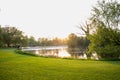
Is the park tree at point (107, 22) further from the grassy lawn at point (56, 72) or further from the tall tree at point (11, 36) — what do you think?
the tall tree at point (11, 36)

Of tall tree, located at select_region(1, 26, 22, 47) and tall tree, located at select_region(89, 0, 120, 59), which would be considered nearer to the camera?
tall tree, located at select_region(89, 0, 120, 59)

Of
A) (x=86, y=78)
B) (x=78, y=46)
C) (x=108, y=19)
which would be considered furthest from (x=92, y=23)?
(x=78, y=46)

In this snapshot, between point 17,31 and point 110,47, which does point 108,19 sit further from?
point 17,31

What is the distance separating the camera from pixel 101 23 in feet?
66.8

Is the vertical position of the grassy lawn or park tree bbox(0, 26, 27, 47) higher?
park tree bbox(0, 26, 27, 47)

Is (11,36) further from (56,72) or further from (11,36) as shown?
(56,72)

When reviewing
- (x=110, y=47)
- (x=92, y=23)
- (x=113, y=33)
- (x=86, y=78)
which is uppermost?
(x=92, y=23)

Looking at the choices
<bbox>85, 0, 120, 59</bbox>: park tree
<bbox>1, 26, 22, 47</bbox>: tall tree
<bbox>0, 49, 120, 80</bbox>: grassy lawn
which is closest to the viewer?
<bbox>0, 49, 120, 80</bbox>: grassy lawn

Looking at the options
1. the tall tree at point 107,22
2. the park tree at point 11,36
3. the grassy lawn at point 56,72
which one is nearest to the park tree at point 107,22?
the tall tree at point 107,22

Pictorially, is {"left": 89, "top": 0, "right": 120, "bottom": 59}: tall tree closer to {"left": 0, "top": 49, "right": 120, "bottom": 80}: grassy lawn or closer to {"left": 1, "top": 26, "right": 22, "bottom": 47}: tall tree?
{"left": 0, "top": 49, "right": 120, "bottom": 80}: grassy lawn

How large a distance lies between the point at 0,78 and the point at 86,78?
14.6 ft

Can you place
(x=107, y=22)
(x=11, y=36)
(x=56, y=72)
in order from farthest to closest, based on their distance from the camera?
(x=11, y=36) < (x=107, y=22) < (x=56, y=72)

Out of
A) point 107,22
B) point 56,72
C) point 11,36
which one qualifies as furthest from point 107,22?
point 11,36

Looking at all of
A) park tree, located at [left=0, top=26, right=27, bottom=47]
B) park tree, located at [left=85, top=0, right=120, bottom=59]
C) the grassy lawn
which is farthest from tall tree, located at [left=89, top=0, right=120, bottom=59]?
park tree, located at [left=0, top=26, right=27, bottom=47]
